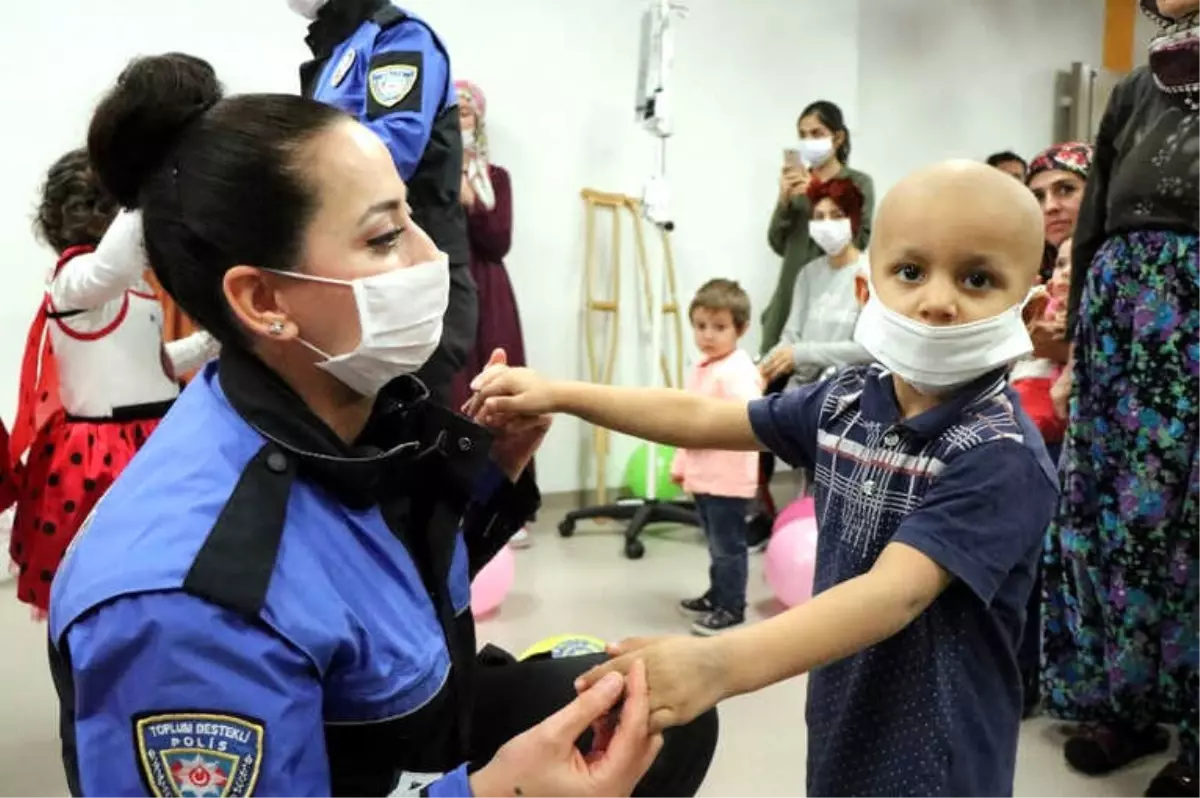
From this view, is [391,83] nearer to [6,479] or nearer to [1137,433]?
[6,479]

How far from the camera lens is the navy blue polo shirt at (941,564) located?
0.98 metres

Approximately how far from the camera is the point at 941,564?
0.95m

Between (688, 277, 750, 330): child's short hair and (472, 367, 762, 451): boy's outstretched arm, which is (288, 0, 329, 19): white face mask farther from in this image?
(688, 277, 750, 330): child's short hair

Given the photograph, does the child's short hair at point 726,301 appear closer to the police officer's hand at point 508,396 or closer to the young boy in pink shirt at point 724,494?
the young boy in pink shirt at point 724,494

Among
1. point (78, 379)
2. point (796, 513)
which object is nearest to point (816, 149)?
point (796, 513)

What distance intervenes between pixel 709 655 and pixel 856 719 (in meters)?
0.37

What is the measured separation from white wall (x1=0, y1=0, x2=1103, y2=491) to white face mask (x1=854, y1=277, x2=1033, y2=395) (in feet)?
10.5

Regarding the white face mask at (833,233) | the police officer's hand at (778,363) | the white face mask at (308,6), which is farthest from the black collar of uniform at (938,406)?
the white face mask at (833,233)

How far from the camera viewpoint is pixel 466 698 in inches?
42.1

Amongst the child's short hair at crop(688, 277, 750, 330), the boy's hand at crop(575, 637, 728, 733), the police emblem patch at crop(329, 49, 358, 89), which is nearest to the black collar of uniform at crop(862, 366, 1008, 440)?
the boy's hand at crop(575, 637, 728, 733)

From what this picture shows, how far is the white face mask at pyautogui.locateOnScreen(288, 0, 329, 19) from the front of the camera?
6.90ft

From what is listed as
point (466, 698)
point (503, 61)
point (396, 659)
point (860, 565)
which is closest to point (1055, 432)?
point (860, 565)

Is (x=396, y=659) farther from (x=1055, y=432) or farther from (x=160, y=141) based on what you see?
(x=1055, y=432)

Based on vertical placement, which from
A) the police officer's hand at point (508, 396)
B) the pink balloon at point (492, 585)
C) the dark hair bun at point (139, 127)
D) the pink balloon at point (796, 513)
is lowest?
the pink balloon at point (492, 585)
